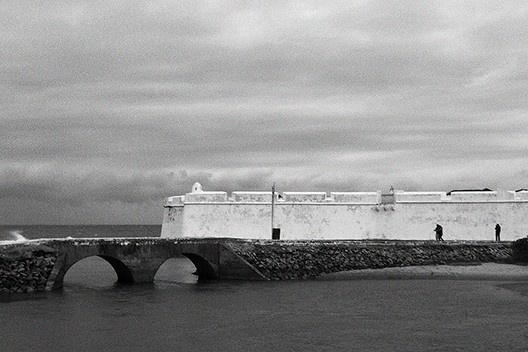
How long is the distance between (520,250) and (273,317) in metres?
16.6

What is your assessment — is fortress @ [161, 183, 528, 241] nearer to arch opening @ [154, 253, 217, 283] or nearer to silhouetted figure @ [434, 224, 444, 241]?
silhouetted figure @ [434, 224, 444, 241]

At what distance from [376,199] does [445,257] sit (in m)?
5.13

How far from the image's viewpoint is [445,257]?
31250 mm

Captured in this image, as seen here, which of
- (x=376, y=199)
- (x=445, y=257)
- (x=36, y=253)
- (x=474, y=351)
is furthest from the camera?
(x=376, y=199)

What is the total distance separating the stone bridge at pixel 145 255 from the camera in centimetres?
2464

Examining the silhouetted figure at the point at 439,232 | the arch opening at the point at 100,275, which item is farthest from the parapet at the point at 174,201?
the silhouetted figure at the point at 439,232

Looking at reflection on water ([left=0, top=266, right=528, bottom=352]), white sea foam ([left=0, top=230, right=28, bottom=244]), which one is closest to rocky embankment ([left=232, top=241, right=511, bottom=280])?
reflection on water ([left=0, top=266, right=528, bottom=352])

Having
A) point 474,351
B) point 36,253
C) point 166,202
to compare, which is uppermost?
point 166,202

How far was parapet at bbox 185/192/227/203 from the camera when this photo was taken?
35.3 m

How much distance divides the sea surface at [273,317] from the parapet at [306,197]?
8.02 meters

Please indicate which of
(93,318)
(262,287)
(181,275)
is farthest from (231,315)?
(181,275)

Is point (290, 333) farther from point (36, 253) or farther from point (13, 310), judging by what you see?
point (36, 253)

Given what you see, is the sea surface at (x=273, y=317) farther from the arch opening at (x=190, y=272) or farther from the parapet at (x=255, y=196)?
the parapet at (x=255, y=196)

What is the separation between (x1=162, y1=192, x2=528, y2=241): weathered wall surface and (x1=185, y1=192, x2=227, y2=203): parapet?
0.17 feet
